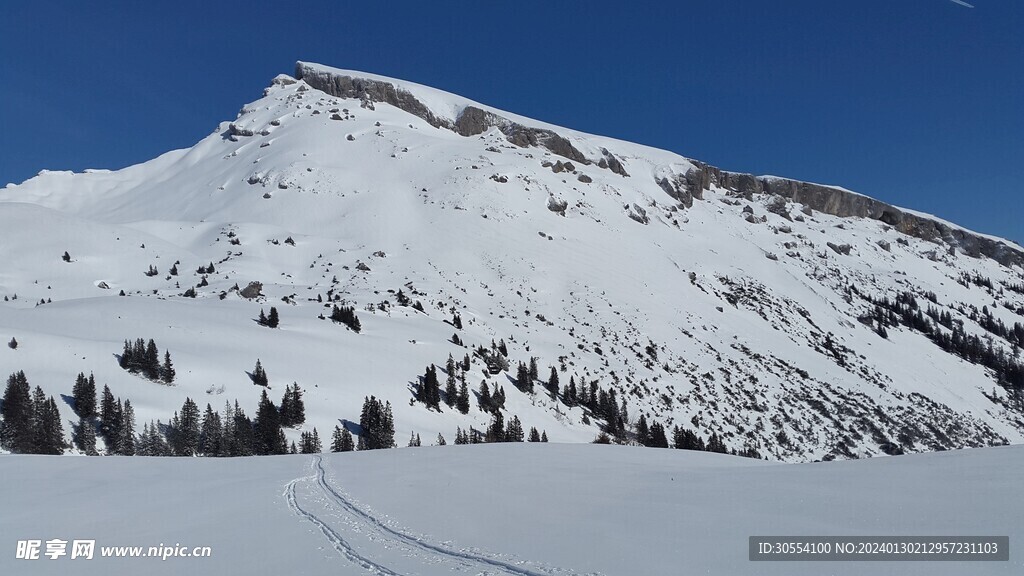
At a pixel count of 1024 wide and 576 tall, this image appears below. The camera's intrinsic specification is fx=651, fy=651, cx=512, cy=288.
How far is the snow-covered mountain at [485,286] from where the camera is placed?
5550 cm

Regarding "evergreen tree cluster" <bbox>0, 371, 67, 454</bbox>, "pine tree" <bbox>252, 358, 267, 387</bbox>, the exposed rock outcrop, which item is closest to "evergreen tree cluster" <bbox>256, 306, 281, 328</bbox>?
"pine tree" <bbox>252, 358, 267, 387</bbox>

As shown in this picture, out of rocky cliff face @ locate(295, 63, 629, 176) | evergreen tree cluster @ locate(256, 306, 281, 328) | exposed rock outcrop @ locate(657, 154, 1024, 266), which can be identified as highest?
rocky cliff face @ locate(295, 63, 629, 176)

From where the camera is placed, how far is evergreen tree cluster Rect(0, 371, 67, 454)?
1280 inches

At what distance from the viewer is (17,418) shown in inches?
1310

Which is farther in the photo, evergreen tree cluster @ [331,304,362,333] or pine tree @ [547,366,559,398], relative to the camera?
pine tree @ [547,366,559,398]

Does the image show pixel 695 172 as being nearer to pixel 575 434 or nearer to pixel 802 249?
pixel 802 249

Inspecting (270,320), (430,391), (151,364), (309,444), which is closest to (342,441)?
(309,444)

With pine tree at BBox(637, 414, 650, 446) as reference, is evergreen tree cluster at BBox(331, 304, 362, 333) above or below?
above

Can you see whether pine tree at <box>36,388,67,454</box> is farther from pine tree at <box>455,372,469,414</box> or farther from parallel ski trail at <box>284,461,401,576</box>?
pine tree at <box>455,372,469,414</box>

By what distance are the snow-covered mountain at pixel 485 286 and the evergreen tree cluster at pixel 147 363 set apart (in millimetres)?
901

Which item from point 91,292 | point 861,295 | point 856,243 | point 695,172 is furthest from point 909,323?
point 91,292

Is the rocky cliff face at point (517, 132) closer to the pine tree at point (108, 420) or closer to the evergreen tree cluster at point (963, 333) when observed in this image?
the evergreen tree cluster at point (963, 333)

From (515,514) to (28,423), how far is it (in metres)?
32.1

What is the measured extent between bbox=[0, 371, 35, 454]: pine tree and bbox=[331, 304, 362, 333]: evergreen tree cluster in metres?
30.5
